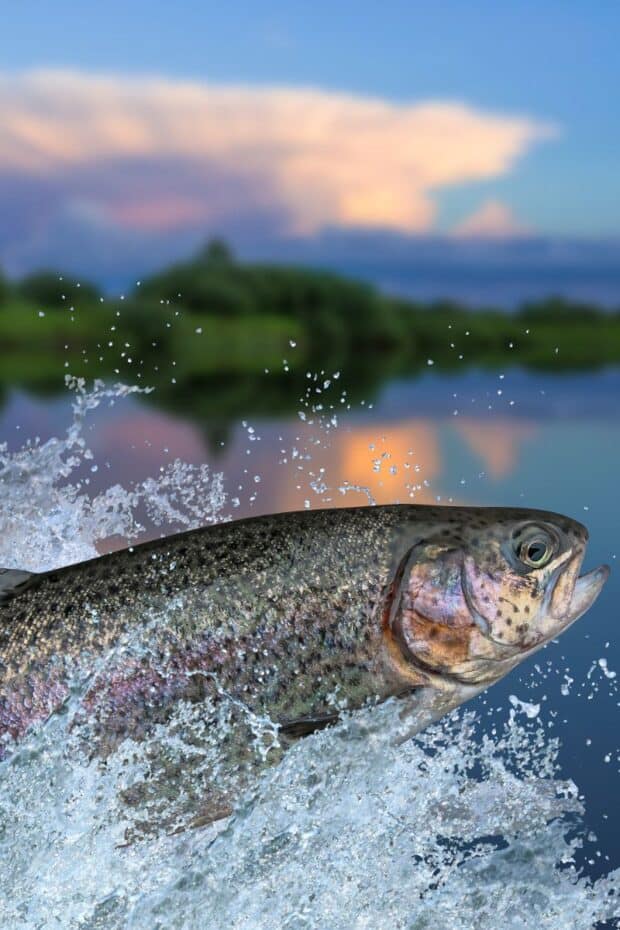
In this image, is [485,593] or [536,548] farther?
[536,548]

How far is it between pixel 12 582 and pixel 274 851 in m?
1.48

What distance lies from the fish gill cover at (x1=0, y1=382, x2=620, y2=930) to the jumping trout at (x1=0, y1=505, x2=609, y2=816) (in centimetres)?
11

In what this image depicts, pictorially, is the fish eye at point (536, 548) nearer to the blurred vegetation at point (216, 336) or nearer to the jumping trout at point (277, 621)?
the jumping trout at point (277, 621)

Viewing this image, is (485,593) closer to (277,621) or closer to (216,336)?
(277,621)

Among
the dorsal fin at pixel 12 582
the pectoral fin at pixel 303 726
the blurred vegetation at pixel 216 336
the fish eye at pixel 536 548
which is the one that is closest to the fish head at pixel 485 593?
the fish eye at pixel 536 548

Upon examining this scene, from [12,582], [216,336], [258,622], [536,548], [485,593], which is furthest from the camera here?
[216,336]

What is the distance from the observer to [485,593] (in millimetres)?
4883

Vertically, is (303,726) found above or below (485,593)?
below

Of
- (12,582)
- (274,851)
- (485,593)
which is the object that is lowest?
(274,851)

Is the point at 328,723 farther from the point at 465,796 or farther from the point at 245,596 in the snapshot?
the point at 465,796

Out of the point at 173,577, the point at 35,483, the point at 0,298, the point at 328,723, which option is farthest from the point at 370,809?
the point at 0,298

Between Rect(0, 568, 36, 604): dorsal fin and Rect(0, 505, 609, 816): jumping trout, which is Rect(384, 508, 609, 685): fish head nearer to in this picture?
Rect(0, 505, 609, 816): jumping trout

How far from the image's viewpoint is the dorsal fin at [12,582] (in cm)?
465

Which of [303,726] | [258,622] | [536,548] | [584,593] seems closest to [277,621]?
[258,622]
